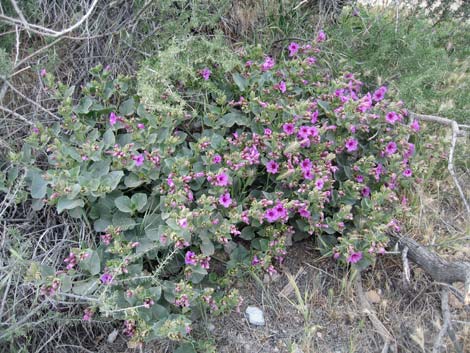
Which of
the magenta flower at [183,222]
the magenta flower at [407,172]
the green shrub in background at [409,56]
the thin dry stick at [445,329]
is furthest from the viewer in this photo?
the green shrub in background at [409,56]

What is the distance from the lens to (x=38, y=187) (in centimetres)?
222

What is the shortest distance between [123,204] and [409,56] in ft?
6.53

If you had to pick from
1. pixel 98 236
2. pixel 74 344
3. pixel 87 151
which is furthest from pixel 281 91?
pixel 74 344

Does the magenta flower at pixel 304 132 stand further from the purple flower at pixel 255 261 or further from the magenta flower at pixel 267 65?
the purple flower at pixel 255 261

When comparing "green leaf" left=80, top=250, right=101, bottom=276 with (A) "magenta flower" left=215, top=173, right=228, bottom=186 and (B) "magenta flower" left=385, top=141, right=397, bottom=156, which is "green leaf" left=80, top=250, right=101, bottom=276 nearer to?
(A) "magenta flower" left=215, top=173, right=228, bottom=186

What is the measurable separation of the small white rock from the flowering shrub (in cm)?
20

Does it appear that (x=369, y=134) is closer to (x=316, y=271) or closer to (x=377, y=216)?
(x=377, y=216)

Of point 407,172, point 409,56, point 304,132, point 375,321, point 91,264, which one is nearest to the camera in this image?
point 91,264

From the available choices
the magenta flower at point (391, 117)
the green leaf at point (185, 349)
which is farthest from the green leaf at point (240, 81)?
the green leaf at point (185, 349)

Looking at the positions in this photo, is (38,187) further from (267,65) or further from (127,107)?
(267,65)

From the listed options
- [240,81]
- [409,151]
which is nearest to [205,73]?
[240,81]

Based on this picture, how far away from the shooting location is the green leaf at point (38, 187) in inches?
86.4

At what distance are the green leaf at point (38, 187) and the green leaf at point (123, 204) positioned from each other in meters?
0.36

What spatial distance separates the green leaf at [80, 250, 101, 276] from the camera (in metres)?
2.03
